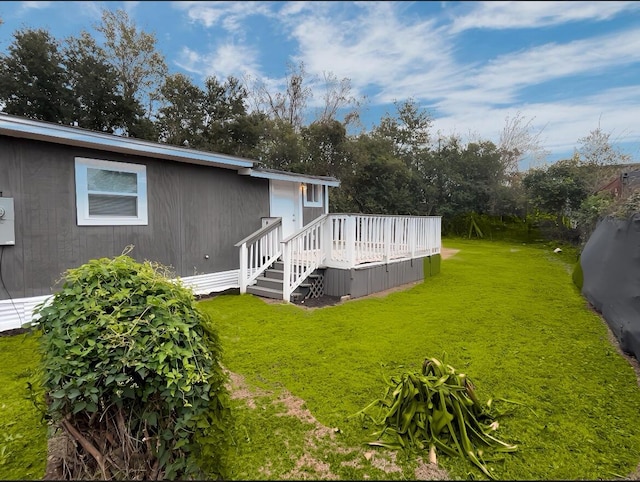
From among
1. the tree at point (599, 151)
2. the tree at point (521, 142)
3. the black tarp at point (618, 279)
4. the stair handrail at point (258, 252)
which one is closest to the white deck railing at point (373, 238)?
the stair handrail at point (258, 252)

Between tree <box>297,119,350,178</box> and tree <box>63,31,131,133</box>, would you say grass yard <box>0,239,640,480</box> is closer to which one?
tree <box>297,119,350,178</box>

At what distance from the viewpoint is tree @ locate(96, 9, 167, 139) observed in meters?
17.0

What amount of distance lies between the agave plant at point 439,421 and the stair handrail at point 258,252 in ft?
15.2

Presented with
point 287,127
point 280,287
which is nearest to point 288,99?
point 287,127

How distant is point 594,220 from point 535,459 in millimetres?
10359

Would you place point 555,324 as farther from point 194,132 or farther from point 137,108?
point 137,108

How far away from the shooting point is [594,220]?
9.96m

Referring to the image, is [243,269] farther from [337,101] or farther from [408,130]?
[408,130]

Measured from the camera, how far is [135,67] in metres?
18.4

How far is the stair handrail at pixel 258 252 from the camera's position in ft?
21.7

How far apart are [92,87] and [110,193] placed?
14021 millimetres

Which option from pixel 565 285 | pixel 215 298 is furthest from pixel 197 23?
pixel 565 285

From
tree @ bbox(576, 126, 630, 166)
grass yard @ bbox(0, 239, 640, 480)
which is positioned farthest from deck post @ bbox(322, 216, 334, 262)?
tree @ bbox(576, 126, 630, 166)

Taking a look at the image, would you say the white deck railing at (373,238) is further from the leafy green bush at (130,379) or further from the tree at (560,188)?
the tree at (560,188)
